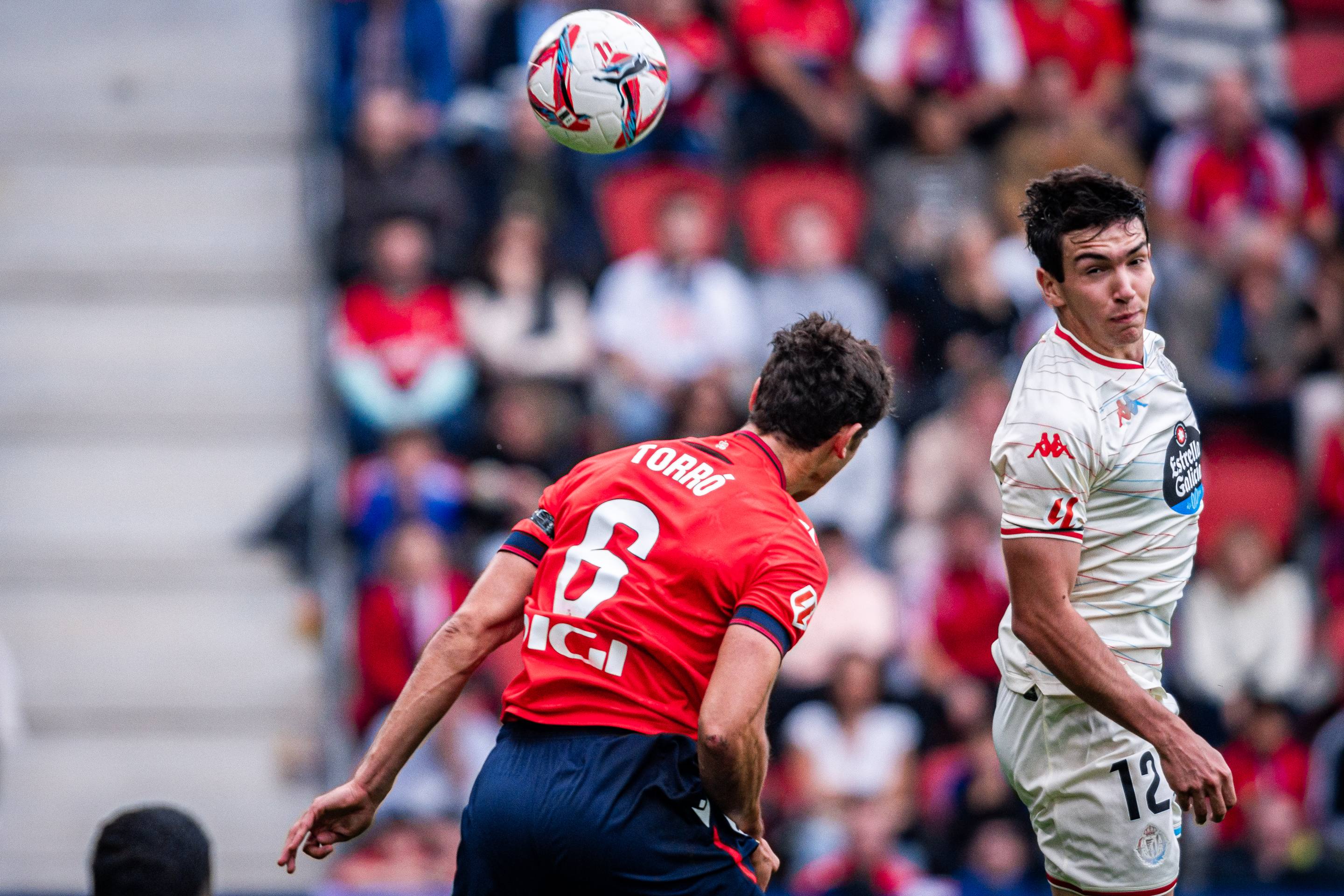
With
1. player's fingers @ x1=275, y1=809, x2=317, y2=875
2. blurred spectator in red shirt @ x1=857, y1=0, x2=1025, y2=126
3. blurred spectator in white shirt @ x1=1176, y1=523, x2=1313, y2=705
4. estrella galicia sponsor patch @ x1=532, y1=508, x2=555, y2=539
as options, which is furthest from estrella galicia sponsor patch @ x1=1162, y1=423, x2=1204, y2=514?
blurred spectator in red shirt @ x1=857, y1=0, x2=1025, y2=126

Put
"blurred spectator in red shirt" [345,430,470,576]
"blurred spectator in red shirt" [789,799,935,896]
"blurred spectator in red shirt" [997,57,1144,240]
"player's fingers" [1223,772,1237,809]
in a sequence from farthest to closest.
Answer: "blurred spectator in red shirt" [997,57,1144,240]
"blurred spectator in red shirt" [345,430,470,576]
"blurred spectator in red shirt" [789,799,935,896]
"player's fingers" [1223,772,1237,809]

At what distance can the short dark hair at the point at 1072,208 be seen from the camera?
411cm

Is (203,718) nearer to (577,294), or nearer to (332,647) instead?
(332,647)

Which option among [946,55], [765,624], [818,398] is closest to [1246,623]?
[946,55]

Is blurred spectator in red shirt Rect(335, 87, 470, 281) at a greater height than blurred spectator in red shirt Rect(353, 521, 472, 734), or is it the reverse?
blurred spectator in red shirt Rect(335, 87, 470, 281)

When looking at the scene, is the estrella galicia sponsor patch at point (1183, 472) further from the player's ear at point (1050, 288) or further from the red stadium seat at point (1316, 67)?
the red stadium seat at point (1316, 67)

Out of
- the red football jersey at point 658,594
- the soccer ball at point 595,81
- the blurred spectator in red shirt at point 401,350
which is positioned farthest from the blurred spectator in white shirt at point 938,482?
the red football jersey at point 658,594

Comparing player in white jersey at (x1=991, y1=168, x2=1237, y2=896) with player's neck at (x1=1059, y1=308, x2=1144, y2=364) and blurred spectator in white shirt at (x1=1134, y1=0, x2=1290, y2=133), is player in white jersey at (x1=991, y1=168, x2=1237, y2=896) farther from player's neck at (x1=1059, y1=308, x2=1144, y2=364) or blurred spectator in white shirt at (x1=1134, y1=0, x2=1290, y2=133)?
A: blurred spectator in white shirt at (x1=1134, y1=0, x2=1290, y2=133)

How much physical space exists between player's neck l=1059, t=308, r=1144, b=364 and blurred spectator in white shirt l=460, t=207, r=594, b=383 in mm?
5434

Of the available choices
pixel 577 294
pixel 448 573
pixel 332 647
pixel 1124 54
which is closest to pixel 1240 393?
pixel 1124 54

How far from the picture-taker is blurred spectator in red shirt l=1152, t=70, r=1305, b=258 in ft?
32.2

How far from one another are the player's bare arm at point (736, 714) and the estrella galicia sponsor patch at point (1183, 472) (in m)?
1.27

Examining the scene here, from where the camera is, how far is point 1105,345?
4.19 meters

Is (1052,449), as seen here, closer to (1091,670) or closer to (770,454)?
(1091,670)
